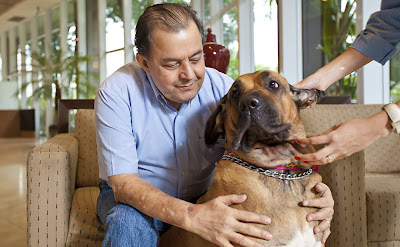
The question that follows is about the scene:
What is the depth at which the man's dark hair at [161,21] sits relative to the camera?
151 cm

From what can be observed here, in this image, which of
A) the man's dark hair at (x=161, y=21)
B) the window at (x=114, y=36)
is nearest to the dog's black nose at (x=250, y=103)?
the man's dark hair at (x=161, y=21)

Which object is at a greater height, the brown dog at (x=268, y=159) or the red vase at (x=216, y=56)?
the red vase at (x=216, y=56)

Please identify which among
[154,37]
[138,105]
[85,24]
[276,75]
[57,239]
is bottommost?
[57,239]

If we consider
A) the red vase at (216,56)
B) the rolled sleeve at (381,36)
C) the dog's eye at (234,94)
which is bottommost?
the dog's eye at (234,94)

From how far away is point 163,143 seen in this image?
169 centimetres

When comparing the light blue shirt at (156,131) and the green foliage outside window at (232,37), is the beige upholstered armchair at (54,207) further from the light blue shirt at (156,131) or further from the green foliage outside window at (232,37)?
the green foliage outside window at (232,37)

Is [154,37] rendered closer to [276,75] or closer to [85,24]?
[276,75]

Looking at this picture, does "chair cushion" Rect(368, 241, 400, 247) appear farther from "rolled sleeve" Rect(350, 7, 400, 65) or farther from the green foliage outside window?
the green foliage outside window

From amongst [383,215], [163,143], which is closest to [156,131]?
[163,143]

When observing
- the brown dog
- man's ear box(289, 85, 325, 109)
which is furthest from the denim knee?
man's ear box(289, 85, 325, 109)

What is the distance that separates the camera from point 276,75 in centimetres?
151

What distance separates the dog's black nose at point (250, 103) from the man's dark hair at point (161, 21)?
0.37 m

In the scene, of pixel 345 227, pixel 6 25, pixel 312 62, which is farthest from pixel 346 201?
pixel 6 25

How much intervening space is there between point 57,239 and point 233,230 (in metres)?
0.90
